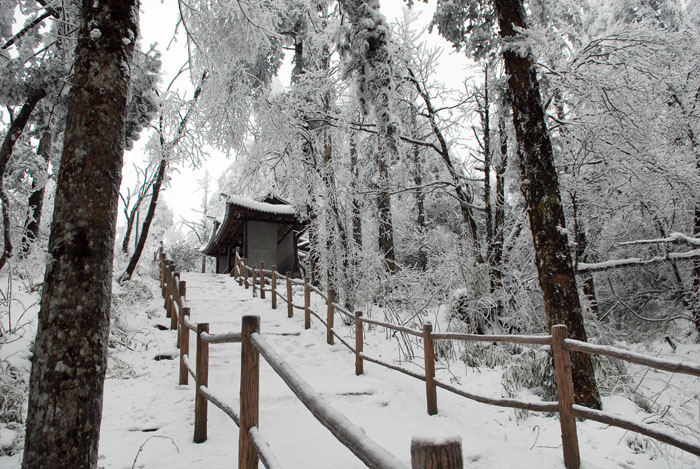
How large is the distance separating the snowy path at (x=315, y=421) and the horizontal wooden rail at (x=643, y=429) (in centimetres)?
59

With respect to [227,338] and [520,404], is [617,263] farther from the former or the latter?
[227,338]

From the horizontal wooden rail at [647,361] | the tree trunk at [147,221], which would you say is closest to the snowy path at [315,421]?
the horizontal wooden rail at [647,361]

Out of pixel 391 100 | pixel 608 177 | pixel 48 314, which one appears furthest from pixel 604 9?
pixel 48 314

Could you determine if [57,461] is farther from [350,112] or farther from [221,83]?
[350,112]

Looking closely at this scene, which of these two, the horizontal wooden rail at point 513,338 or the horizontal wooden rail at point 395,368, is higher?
the horizontal wooden rail at point 513,338

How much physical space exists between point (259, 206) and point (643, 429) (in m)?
15.7

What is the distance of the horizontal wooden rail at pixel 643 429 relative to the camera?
245 cm

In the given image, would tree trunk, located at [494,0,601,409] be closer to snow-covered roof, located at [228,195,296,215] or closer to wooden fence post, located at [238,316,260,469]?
wooden fence post, located at [238,316,260,469]

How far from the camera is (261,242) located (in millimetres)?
19125

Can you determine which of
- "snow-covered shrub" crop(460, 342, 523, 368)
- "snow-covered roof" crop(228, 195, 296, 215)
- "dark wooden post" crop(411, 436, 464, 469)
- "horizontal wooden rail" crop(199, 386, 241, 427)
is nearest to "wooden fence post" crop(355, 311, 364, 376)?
"snow-covered shrub" crop(460, 342, 523, 368)

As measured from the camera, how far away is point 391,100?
7457mm

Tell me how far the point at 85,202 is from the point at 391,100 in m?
5.90

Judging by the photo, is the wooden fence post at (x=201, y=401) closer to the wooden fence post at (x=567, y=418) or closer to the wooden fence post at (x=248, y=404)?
the wooden fence post at (x=248, y=404)

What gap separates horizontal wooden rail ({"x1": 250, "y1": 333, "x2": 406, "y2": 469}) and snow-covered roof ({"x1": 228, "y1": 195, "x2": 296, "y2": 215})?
Result: 50.3ft
